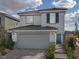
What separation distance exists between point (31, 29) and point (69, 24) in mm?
28652

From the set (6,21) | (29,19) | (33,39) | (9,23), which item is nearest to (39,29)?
(33,39)

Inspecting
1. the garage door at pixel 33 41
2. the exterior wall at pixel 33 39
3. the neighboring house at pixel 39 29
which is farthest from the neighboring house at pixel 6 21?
the garage door at pixel 33 41

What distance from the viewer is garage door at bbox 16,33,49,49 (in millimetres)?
30359

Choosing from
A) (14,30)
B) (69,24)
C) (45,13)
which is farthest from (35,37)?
(69,24)

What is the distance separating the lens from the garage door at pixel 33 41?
3036 centimetres

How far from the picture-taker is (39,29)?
98.7ft

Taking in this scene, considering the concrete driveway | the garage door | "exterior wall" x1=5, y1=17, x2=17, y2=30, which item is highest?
"exterior wall" x1=5, y1=17, x2=17, y2=30

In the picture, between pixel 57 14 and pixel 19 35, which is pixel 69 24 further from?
pixel 19 35

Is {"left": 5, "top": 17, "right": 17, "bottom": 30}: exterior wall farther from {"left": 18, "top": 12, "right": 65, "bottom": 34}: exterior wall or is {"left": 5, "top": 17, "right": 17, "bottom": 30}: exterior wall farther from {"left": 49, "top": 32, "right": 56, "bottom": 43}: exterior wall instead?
{"left": 49, "top": 32, "right": 56, "bottom": 43}: exterior wall

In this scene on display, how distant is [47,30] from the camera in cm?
2947

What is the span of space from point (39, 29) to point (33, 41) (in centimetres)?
200

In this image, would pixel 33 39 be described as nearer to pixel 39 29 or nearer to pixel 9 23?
pixel 39 29

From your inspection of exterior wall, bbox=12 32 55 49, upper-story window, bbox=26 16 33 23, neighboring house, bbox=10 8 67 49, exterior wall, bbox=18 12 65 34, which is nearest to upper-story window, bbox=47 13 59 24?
neighboring house, bbox=10 8 67 49

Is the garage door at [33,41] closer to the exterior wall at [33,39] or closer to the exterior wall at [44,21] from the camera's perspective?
the exterior wall at [33,39]
